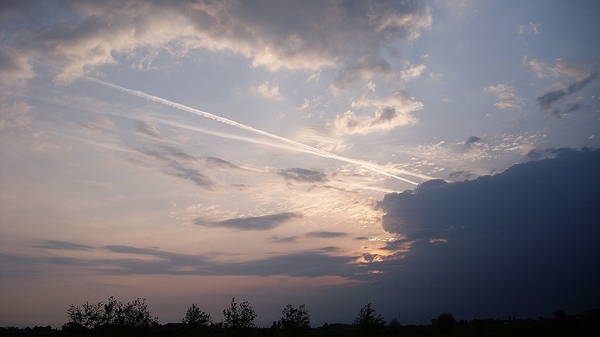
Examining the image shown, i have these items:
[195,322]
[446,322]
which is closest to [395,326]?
[446,322]

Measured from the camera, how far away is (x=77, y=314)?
7869cm

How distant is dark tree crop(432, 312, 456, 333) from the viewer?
526 feet

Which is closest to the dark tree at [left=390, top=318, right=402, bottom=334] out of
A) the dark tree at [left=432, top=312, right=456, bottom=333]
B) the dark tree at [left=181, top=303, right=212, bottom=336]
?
Result: the dark tree at [left=432, top=312, right=456, bottom=333]

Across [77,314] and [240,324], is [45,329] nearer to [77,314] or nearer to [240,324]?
[77,314]

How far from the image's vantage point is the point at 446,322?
531 feet

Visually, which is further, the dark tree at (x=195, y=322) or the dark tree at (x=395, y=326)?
the dark tree at (x=395, y=326)

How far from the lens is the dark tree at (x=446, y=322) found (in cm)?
16025

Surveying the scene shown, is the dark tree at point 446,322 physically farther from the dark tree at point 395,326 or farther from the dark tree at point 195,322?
the dark tree at point 195,322

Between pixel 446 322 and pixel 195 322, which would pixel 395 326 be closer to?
pixel 446 322

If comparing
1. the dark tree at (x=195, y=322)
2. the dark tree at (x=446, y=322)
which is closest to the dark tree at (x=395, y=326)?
the dark tree at (x=446, y=322)

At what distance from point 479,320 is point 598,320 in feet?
127

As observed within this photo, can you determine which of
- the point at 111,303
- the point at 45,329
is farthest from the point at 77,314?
the point at 45,329

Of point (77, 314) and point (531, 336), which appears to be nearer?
point (77, 314)

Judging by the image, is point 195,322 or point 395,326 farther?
point 395,326
